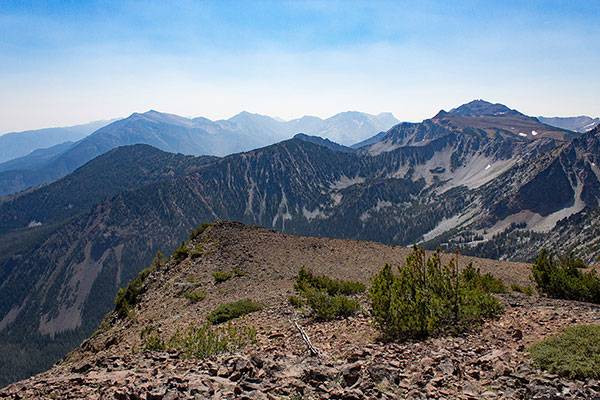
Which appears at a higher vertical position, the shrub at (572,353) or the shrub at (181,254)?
the shrub at (572,353)

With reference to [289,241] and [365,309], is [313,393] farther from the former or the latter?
[289,241]

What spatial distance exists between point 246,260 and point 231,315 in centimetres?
1231

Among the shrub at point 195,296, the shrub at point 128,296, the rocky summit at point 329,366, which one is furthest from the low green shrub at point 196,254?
the rocky summit at point 329,366

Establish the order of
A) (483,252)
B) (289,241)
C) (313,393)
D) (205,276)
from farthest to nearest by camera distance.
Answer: (483,252)
(289,241)
(205,276)
(313,393)

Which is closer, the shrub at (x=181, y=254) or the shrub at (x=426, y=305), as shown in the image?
the shrub at (x=426, y=305)

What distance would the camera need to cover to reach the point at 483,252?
18550 centimetres

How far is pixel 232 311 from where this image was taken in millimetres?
17969

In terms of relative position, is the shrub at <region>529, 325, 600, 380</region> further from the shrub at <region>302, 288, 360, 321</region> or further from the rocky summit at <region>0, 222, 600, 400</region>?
the shrub at <region>302, 288, 360, 321</region>

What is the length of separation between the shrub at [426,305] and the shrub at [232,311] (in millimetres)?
8336

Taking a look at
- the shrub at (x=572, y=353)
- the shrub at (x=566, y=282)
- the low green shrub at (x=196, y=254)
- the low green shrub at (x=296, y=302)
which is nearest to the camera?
the shrub at (x=572, y=353)

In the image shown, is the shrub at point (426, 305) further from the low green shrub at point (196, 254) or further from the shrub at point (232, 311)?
the low green shrub at point (196, 254)

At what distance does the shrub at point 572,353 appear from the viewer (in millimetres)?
7445

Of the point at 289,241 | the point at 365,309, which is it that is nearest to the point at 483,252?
the point at 289,241

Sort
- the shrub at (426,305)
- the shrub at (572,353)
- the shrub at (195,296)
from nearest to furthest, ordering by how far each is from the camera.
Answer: the shrub at (572,353) < the shrub at (426,305) < the shrub at (195,296)
